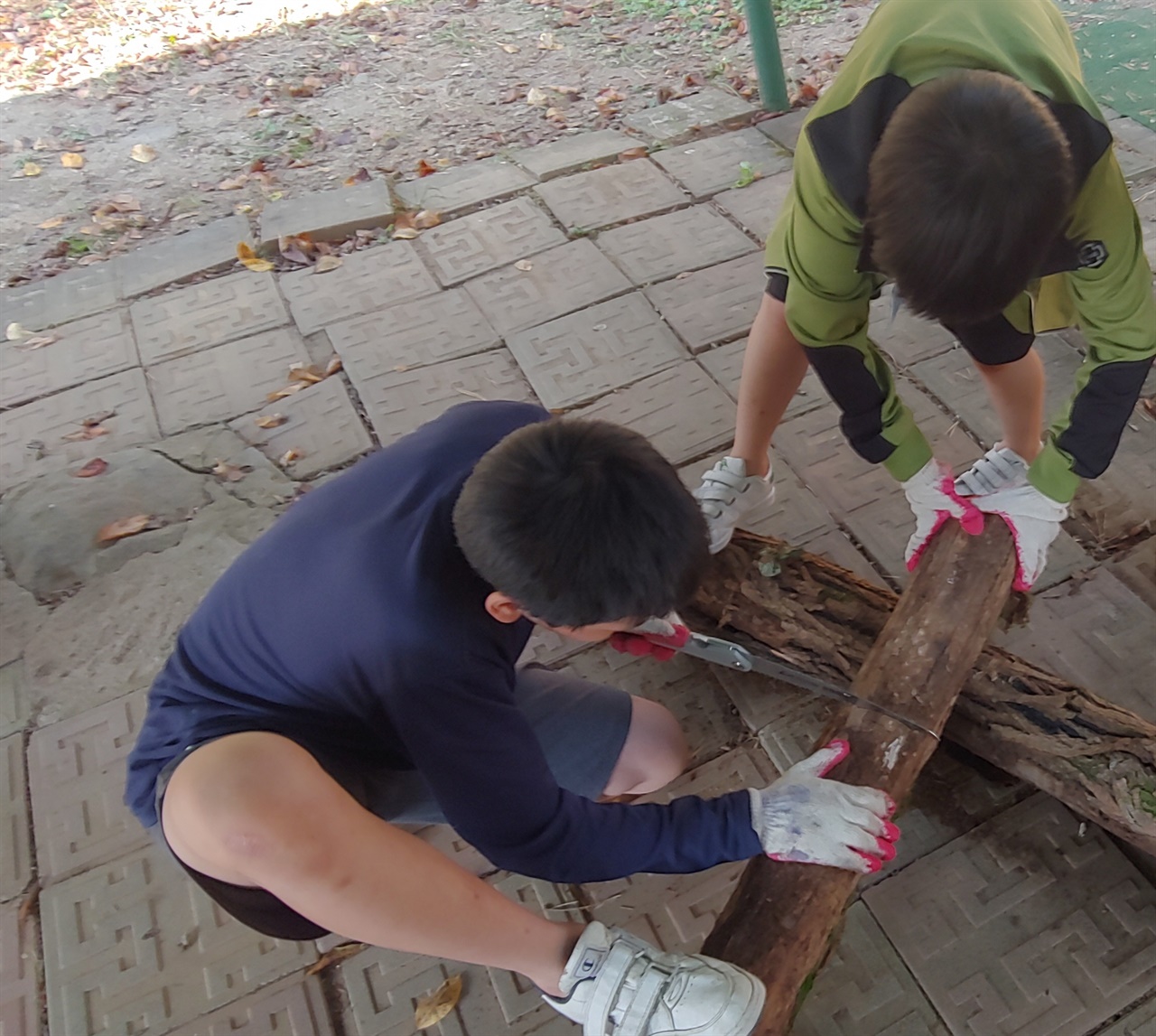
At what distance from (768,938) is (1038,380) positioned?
4.24 feet

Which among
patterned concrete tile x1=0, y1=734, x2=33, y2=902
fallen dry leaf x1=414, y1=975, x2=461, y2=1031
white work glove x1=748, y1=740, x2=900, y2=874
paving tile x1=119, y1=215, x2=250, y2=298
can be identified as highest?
white work glove x1=748, y1=740, x2=900, y2=874

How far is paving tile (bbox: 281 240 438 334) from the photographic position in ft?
10.0

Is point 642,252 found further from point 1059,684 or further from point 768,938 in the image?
point 768,938

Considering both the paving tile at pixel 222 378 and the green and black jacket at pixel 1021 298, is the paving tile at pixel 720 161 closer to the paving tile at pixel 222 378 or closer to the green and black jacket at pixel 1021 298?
the paving tile at pixel 222 378

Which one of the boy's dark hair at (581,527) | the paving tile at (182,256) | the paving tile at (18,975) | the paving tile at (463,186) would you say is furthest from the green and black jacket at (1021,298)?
the paving tile at (182,256)

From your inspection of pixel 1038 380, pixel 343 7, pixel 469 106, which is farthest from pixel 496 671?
pixel 343 7

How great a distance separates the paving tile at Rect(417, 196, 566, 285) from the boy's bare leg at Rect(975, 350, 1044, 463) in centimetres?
166

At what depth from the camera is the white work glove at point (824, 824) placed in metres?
1.32

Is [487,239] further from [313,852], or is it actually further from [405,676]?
[313,852]

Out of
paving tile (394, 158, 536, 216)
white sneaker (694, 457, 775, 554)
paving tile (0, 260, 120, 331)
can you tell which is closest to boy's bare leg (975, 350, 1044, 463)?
white sneaker (694, 457, 775, 554)

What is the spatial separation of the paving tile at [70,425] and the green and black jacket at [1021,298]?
1.99 meters

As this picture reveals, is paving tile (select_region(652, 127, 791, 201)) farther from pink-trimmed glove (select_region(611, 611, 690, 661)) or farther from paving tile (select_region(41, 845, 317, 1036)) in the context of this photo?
paving tile (select_region(41, 845, 317, 1036))

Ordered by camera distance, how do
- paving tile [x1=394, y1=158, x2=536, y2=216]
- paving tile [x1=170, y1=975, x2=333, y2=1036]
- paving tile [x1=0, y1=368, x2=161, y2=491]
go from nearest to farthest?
paving tile [x1=170, y1=975, x2=333, y2=1036], paving tile [x1=0, y1=368, x2=161, y2=491], paving tile [x1=394, y1=158, x2=536, y2=216]

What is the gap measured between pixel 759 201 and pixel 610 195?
536mm
